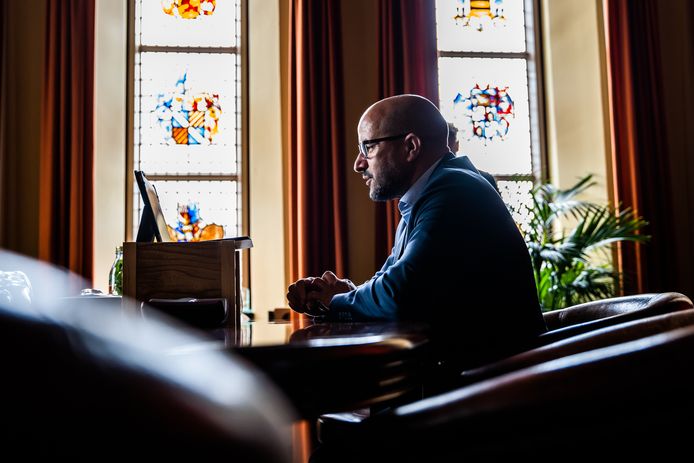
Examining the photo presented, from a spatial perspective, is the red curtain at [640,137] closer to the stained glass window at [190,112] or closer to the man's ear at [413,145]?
the stained glass window at [190,112]

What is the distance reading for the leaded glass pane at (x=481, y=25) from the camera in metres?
5.55

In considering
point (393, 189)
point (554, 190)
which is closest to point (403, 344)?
point (393, 189)

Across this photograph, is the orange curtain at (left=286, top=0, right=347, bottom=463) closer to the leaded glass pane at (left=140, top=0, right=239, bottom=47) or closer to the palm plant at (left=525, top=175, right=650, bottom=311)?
the leaded glass pane at (left=140, top=0, right=239, bottom=47)

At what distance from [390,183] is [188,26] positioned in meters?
3.79

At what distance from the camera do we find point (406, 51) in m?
4.84

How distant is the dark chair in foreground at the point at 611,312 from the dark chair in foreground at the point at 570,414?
885 mm

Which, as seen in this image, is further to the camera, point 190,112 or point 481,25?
point 481,25

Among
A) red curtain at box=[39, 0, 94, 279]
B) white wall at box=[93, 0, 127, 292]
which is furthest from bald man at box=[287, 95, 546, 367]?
white wall at box=[93, 0, 127, 292]

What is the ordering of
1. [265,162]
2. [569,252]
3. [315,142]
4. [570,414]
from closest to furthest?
[570,414] < [569,252] < [315,142] < [265,162]

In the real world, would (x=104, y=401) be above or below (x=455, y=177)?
below

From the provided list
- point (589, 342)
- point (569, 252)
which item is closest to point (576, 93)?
point (569, 252)

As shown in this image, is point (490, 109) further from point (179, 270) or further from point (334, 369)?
point (334, 369)

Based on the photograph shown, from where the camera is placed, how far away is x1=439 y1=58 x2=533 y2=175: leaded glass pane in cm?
545

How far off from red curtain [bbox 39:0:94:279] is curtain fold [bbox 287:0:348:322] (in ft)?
4.58
